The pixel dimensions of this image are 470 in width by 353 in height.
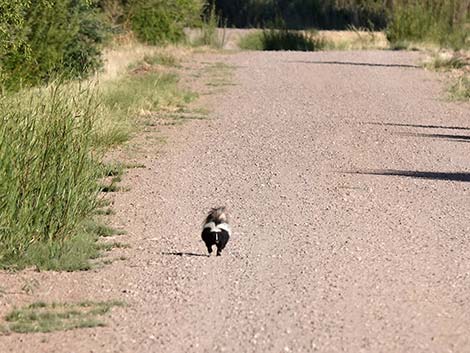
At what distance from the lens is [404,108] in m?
23.0

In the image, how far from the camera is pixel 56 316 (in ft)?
30.1

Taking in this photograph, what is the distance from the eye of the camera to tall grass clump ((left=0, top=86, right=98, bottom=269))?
10.7m

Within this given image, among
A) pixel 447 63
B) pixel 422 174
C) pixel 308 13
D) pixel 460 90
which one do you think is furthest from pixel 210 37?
pixel 422 174

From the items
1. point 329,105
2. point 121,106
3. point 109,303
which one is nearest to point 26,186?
point 109,303

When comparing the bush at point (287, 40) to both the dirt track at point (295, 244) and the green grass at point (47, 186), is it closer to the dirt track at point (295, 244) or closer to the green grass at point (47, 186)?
the dirt track at point (295, 244)

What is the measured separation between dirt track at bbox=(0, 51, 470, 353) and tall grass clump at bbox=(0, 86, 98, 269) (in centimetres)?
44

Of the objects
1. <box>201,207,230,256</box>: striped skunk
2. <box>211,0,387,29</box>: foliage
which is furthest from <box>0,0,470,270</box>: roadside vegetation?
<box>201,207,230,256</box>: striped skunk

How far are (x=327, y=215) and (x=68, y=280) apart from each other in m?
3.29

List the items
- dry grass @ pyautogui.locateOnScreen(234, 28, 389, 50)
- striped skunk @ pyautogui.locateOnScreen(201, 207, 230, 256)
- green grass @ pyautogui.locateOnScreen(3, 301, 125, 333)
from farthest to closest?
1. dry grass @ pyautogui.locateOnScreen(234, 28, 389, 50)
2. striped skunk @ pyautogui.locateOnScreen(201, 207, 230, 256)
3. green grass @ pyautogui.locateOnScreen(3, 301, 125, 333)

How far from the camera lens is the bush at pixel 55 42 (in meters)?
20.6

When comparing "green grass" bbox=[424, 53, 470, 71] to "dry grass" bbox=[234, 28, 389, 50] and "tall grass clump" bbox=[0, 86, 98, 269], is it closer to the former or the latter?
"dry grass" bbox=[234, 28, 389, 50]

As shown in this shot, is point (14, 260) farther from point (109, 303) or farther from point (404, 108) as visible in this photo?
point (404, 108)

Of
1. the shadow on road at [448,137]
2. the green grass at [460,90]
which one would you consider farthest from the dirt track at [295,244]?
the green grass at [460,90]

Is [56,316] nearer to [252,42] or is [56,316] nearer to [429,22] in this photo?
[429,22]
